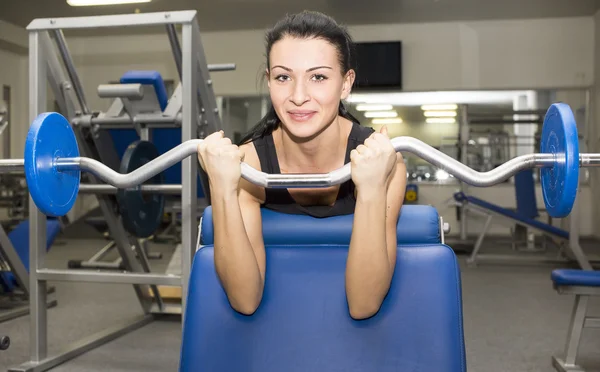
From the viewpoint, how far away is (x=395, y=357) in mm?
996

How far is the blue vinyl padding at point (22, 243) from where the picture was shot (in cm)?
303

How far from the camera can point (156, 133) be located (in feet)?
9.48

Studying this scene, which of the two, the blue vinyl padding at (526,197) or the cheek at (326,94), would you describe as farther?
the blue vinyl padding at (526,197)

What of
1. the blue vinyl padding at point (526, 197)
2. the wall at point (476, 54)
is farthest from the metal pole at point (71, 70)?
the wall at point (476, 54)

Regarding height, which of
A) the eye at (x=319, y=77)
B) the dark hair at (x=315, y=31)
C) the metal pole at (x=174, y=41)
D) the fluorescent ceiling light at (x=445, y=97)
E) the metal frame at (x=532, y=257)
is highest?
the fluorescent ceiling light at (x=445, y=97)

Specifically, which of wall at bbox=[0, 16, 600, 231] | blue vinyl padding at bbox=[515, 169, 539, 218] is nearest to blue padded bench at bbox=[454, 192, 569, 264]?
blue vinyl padding at bbox=[515, 169, 539, 218]

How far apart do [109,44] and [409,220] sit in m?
7.34

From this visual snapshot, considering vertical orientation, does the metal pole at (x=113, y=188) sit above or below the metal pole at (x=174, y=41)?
below

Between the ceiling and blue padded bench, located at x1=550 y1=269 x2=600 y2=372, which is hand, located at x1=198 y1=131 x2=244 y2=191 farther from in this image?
the ceiling

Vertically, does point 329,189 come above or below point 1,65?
below

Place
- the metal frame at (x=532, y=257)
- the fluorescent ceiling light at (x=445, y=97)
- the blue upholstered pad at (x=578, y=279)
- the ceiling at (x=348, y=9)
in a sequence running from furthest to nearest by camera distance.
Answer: the fluorescent ceiling light at (x=445, y=97) < the ceiling at (x=348, y=9) < the metal frame at (x=532, y=257) < the blue upholstered pad at (x=578, y=279)

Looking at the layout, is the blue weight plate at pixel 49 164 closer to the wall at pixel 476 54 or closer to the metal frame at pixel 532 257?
the metal frame at pixel 532 257

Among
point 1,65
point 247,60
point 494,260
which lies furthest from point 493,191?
point 1,65

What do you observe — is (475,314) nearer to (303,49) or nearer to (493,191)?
(303,49)
